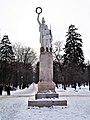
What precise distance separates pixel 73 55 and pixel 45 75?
1241 inches

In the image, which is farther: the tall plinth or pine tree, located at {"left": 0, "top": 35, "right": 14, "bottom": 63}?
pine tree, located at {"left": 0, "top": 35, "right": 14, "bottom": 63}

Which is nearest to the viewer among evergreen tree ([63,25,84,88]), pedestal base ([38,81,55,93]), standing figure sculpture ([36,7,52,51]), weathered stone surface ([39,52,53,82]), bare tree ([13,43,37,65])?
pedestal base ([38,81,55,93])

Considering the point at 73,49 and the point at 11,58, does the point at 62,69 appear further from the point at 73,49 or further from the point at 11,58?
the point at 11,58

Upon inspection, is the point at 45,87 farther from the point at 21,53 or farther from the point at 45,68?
the point at 21,53

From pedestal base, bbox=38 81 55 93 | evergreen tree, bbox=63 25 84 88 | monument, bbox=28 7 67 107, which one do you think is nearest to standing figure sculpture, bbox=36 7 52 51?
monument, bbox=28 7 67 107

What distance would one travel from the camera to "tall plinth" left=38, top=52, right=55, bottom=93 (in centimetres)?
1997

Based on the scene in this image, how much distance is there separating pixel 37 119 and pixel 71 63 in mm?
39246

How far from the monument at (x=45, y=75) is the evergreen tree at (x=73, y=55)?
30244 mm

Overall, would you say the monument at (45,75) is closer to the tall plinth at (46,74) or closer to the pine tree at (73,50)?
the tall plinth at (46,74)

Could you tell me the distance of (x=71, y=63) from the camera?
168 feet

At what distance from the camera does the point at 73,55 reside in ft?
169

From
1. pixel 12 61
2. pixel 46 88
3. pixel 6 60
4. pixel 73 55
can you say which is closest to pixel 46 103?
pixel 46 88

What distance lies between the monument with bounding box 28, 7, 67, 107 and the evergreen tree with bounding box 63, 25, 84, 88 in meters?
30.2

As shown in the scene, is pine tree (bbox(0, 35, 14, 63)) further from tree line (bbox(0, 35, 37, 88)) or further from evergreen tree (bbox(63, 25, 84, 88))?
evergreen tree (bbox(63, 25, 84, 88))
